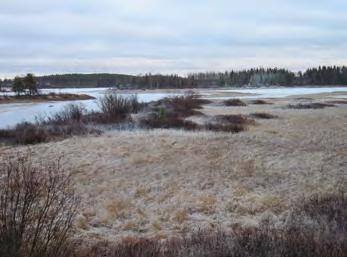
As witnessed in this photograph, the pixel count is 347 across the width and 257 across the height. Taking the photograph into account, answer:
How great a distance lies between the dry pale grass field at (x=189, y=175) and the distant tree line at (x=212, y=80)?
129334 mm

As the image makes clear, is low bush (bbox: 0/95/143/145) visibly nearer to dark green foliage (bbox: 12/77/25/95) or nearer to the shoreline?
the shoreline

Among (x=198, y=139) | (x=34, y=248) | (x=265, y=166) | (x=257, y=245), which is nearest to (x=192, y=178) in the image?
(x=265, y=166)

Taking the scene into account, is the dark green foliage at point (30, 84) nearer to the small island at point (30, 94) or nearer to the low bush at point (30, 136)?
the small island at point (30, 94)

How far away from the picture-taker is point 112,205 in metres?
10.6

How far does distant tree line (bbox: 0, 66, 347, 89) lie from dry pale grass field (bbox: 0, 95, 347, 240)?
424 ft

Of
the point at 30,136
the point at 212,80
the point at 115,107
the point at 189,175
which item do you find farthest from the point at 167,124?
the point at 212,80

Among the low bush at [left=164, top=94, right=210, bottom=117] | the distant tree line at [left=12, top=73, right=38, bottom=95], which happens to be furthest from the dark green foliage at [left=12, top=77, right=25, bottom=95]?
the low bush at [left=164, top=94, right=210, bottom=117]

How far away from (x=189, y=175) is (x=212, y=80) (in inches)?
6480

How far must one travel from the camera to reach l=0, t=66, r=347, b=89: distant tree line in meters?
150

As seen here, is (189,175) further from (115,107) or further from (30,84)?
(30,84)

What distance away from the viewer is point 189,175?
519 inches

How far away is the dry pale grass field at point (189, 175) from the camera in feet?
31.9

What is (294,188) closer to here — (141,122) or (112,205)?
(112,205)

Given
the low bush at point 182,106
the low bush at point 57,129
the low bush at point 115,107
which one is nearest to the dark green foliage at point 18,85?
the low bush at point 182,106
